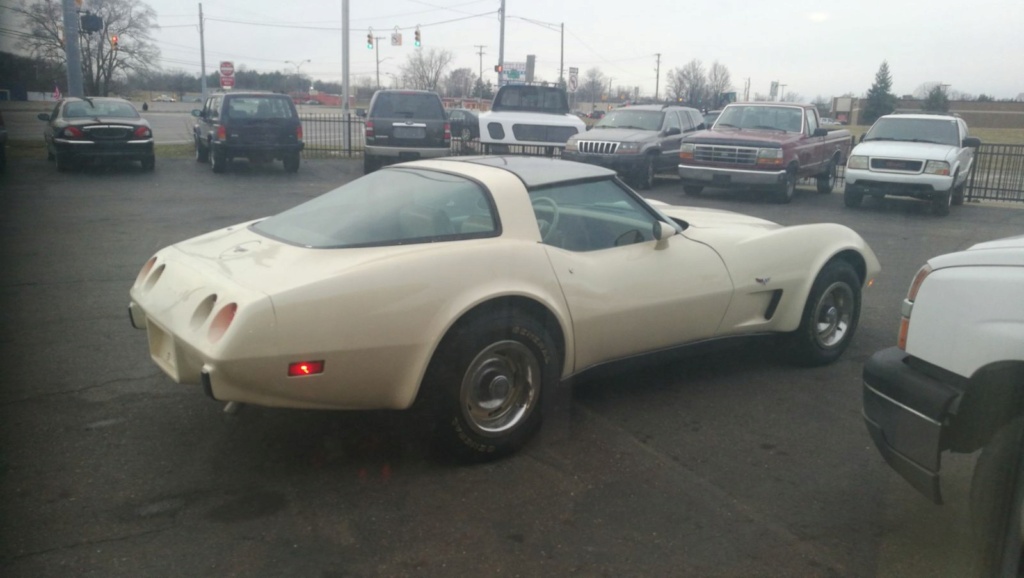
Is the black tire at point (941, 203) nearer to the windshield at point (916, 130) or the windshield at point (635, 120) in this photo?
the windshield at point (916, 130)

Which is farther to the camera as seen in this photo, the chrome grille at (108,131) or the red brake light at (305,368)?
the chrome grille at (108,131)

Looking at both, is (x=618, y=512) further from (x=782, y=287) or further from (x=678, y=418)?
(x=782, y=287)

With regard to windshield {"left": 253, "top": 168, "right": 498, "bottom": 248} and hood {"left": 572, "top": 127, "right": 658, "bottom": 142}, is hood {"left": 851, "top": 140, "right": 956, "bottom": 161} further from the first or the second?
windshield {"left": 253, "top": 168, "right": 498, "bottom": 248}

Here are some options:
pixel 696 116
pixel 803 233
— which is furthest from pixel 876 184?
pixel 803 233

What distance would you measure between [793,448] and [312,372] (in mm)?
2391

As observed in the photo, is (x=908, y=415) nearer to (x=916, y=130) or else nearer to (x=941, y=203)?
(x=941, y=203)

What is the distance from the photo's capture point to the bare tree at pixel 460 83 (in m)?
45.7

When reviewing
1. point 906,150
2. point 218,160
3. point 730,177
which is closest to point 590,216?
point 730,177

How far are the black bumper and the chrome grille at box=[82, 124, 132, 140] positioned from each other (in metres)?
16.1

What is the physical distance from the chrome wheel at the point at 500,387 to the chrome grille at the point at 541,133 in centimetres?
1436

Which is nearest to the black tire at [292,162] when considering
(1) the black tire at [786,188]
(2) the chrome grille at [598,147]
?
(2) the chrome grille at [598,147]

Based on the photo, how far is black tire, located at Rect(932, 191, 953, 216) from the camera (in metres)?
13.7

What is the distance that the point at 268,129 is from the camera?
1708 centimetres

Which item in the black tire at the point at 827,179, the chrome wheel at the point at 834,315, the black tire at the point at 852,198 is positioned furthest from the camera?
the black tire at the point at 827,179
